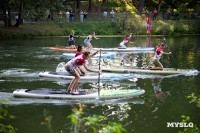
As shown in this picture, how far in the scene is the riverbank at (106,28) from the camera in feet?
133

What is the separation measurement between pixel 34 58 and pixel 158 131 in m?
15.6

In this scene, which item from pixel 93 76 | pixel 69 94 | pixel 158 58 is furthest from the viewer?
pixel 158 58

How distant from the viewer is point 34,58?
76.5ft

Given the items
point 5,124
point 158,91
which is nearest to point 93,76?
point 158,91

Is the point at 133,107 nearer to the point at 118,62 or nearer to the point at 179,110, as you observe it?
the point at 179,110

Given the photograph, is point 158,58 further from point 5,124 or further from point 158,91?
point 5,124

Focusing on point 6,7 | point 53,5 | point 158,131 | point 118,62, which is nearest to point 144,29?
point 53,5

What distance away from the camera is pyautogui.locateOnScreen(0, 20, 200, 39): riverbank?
40.7 meters

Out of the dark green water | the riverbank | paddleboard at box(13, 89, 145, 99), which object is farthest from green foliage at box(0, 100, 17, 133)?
the riverbank

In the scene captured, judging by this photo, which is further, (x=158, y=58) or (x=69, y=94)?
(x=158, y=58)

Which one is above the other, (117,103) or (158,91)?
(117,103)

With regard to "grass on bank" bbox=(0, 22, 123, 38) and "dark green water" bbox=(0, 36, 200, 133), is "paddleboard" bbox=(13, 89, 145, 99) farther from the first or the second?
"grass on bank" bbox=(0, 22, 123, 38)

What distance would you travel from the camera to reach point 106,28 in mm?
44969

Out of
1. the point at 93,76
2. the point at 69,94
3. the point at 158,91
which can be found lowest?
the point at 158,91
